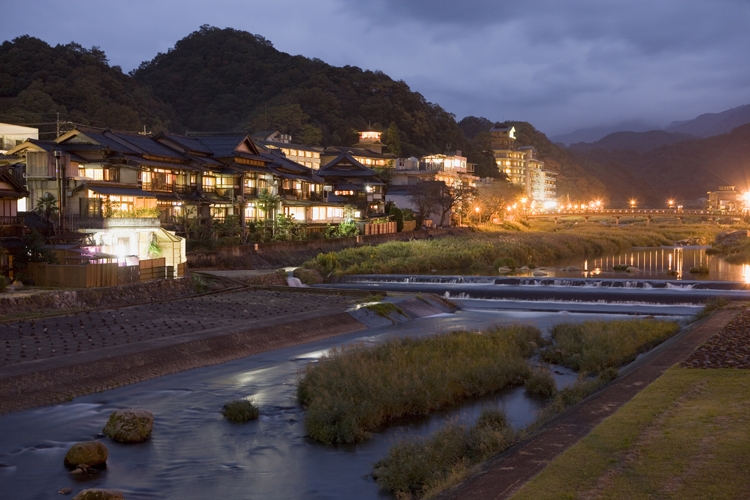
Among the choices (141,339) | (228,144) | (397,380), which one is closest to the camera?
(397,380)

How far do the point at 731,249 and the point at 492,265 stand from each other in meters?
25.5

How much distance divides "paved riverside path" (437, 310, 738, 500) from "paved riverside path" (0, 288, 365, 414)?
1044cm

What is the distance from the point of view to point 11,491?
35.4ft

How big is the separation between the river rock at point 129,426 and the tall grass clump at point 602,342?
35.6ft

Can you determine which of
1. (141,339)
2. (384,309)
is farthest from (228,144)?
(141,339)

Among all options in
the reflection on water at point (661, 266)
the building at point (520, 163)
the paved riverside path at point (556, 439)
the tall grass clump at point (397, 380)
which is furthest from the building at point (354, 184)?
the building at point (520, 163)

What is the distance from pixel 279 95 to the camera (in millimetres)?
102562

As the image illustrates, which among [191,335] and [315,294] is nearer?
[191,335]

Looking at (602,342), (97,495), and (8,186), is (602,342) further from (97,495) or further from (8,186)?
(8,186)

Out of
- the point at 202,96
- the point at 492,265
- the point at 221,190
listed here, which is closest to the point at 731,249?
the point at 492,265

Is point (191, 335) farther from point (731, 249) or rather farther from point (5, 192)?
point (731, 249)

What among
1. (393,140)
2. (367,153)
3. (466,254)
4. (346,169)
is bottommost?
(466,254)

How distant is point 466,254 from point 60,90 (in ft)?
143

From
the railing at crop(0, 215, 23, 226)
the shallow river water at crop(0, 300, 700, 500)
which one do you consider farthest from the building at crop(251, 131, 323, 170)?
the shallow river water at crop(0, 300, 700, 500)
